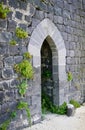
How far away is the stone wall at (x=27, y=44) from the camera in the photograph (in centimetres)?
417

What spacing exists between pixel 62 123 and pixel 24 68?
152 centimetres

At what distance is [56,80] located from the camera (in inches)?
221

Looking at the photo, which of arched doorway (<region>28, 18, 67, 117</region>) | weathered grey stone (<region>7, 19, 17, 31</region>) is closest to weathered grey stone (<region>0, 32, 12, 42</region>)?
weathered grey stone (<region>7, 19, 17, 31</region>)

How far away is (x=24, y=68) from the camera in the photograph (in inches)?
175

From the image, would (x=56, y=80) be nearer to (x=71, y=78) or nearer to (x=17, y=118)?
(x=71, y=78)

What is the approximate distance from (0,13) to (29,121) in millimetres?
2295

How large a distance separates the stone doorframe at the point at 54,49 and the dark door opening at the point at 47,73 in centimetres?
16

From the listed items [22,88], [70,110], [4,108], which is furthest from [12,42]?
[70,110]

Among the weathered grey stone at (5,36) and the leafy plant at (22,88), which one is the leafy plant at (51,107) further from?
the weathered grey stone at (5,36)

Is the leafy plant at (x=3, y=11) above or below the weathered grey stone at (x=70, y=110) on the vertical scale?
above

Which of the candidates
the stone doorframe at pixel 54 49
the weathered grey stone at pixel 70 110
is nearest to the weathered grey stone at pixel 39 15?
the stone doorframe at pixel 54 49

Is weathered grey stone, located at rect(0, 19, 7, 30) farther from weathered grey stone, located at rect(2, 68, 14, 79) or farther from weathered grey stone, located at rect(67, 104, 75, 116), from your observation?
weathered grey stone, located at rect(67, 104, 75, 116)

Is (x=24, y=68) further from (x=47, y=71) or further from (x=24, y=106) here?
(x=47, y=71)

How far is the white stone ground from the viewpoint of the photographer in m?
4.50
